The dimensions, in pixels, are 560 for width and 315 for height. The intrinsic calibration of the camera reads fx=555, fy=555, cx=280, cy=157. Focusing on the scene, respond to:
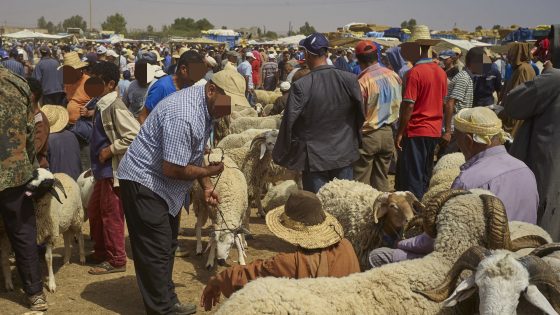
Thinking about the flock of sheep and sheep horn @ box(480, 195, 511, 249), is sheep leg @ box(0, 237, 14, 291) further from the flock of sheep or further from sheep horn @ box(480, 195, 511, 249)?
sheep horn @ box(480, 195, 511, 249)

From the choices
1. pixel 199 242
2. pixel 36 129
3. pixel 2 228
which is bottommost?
pixel 199 242

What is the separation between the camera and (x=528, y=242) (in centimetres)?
301

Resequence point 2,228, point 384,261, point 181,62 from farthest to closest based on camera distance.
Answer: point 181,62 → point 2,228 → point 384,261

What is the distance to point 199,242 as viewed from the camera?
20.2 ft

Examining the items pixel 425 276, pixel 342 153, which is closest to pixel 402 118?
pixel 342 153

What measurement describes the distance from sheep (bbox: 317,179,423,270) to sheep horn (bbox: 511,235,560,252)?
117 cm

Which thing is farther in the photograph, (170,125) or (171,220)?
(171,220)

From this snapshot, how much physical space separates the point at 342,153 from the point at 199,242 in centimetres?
207

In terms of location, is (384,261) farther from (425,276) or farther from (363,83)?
(363,83)

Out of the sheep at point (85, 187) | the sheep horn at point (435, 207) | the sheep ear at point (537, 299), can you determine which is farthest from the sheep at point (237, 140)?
the sheep ear at point (537, 299)

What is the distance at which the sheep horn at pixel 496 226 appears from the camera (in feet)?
9.11

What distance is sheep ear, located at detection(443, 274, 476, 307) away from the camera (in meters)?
2.55

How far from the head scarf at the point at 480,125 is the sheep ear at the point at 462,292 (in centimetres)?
128

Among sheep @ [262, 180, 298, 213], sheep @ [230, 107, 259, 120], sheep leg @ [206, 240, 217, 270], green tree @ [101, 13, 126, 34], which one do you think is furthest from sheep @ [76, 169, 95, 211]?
green tree @ [101, 13, 126, 34]
